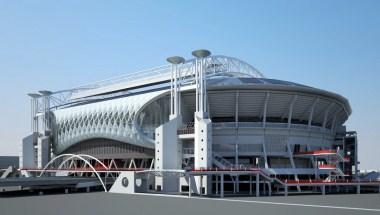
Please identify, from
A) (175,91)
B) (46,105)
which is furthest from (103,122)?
(46,105)

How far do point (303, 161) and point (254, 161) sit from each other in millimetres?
10038

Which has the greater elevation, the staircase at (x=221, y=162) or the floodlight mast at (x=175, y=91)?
the floodlight mast at (x=175, y=91)

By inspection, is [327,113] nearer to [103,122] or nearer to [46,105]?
[103,122]

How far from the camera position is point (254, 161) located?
81125mm

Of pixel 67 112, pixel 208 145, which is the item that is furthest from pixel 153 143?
pixel 67 112

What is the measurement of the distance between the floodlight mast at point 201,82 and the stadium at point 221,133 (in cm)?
17

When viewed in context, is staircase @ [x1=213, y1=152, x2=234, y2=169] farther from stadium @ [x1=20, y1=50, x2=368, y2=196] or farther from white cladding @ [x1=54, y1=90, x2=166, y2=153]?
white cladding @ [x1=54, y1=90, x2=166, y2=153]

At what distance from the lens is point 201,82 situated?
75.9 m

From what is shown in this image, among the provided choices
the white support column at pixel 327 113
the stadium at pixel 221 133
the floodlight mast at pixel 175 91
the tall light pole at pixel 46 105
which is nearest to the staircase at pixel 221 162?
the stadium at pixel 221 133

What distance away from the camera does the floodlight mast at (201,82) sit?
7531cm

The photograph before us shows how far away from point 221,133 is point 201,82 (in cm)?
1048

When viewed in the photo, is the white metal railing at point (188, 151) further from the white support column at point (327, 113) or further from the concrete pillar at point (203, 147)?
the white support column at point (327, 113)

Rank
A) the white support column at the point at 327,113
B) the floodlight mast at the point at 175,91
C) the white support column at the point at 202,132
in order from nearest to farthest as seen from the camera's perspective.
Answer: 1. the white support column at the point at 202,132
2. the floodlight mast at the point at 175,91
3. the white support column at the point at 327,113

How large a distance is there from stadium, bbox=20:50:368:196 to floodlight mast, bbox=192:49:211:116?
17 centimetres
